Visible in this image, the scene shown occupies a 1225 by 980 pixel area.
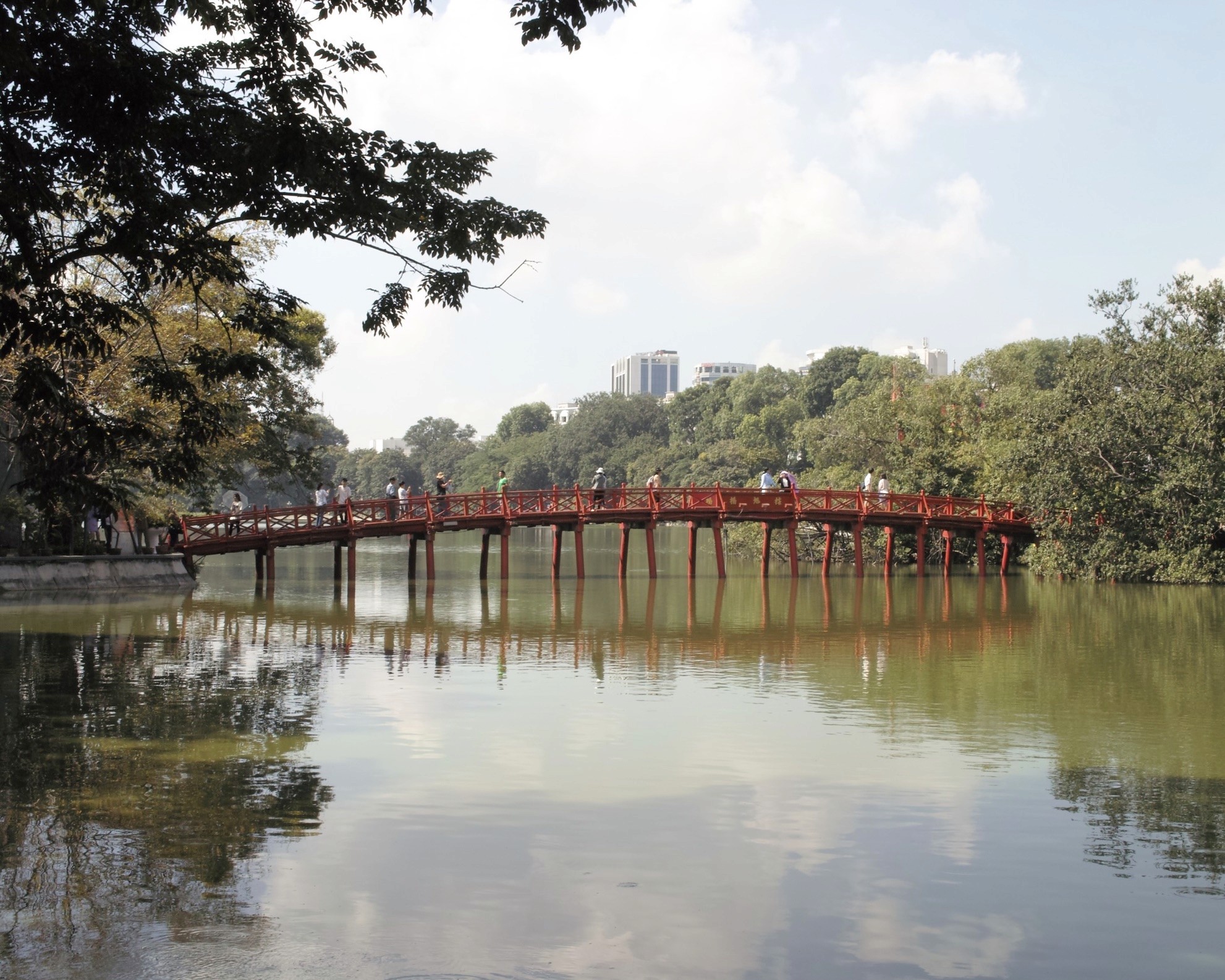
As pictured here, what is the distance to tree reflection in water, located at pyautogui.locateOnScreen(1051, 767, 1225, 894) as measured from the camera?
8.83 meters

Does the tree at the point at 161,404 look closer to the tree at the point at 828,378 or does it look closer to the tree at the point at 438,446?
the tree at the point at 828,378

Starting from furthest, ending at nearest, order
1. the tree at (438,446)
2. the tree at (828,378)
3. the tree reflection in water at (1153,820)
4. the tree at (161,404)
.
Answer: the tree at (438,446) → the tree at (828,378) → the tree at (161,404) → the tree reflection in water at (1153,820)

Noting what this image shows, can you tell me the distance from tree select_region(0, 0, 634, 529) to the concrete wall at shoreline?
558 inches

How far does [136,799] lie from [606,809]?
361 centimetres

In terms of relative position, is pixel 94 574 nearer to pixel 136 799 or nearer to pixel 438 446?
pixel 136 799

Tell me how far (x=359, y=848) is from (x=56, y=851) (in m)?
1.97

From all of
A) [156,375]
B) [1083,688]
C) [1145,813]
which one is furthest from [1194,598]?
[156,375]

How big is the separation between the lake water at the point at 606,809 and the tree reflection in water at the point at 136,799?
4cm

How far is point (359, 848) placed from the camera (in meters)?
9.11

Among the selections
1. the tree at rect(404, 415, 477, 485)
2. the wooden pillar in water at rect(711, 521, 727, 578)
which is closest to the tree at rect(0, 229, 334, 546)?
the wooden pillar in water at rect(711, 521, 727, 578)

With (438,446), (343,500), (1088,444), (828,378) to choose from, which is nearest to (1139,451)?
(1088,444)

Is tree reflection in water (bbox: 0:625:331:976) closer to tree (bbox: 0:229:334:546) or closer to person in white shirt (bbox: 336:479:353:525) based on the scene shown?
tree (bbox: 0:229:334:546)

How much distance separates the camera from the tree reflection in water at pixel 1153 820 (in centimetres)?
883

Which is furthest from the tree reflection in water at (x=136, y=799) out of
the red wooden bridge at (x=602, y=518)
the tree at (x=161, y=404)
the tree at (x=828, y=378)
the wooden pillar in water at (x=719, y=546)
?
the tree at (x=828, y=378)
